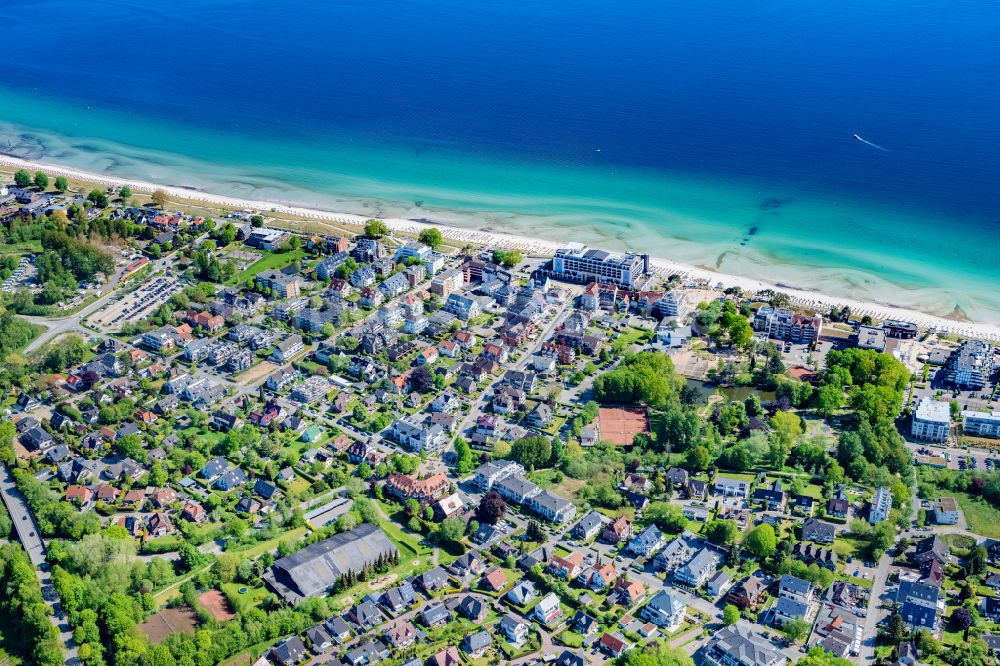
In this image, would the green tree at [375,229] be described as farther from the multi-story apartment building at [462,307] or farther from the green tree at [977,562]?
the green tree at [977,562]

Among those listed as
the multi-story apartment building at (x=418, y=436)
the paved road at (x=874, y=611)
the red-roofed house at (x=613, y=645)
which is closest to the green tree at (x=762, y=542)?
the paved road at (x=874, y=611)

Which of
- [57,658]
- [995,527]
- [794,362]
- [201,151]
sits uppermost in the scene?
[201,151]

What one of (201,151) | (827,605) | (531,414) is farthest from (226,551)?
(201,151)

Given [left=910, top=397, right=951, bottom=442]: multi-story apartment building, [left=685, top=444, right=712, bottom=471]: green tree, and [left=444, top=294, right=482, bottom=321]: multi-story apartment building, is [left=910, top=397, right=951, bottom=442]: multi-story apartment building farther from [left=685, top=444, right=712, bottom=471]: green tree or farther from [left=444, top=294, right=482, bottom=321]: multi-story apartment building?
[left=444, top=294, right=482, bottom=321]: multi-story apartment building

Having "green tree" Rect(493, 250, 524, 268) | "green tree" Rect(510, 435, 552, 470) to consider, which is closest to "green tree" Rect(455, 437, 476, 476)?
"green tree" Rect(510, 435, 552, 470)

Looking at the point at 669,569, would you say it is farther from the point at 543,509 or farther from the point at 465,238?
the point at 465,238

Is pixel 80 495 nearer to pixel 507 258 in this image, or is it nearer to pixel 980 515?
pixel 507 258

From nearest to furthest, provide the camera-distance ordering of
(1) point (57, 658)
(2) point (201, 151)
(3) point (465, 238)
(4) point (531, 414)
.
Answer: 1. (1) point (57, 658)
2. (4) point (531, 414)
3. (3) point (465, 238)
4. (2) point (201, 151)
